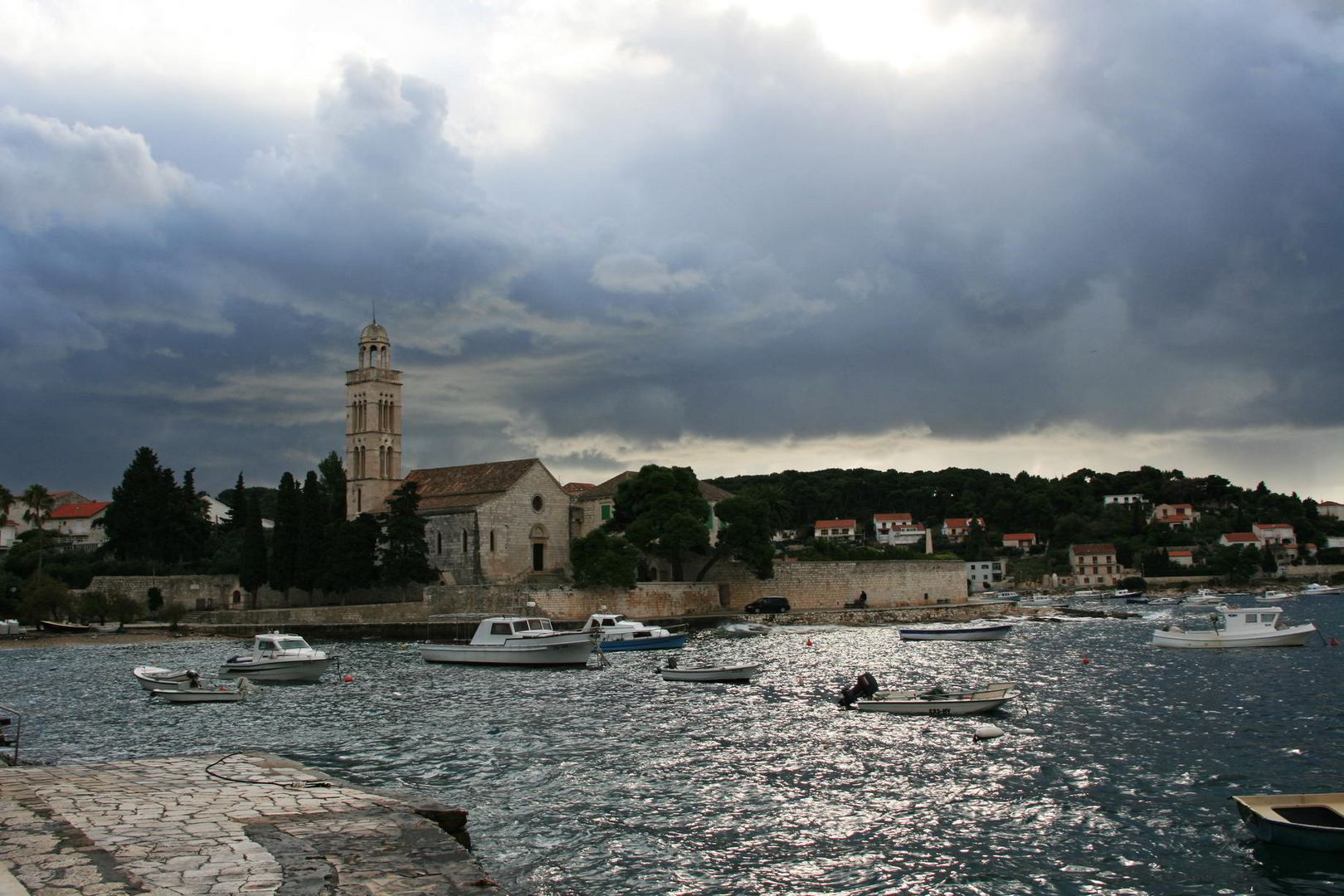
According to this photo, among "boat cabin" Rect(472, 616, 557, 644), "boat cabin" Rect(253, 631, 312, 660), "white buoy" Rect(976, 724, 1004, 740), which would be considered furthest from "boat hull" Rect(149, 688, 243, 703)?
"white buoy" Rect(976, 724, 1004, 740)

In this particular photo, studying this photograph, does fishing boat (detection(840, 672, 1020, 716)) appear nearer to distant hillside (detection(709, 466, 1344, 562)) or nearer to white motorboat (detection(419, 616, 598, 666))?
white motorboat (detection(419, 616, 598, 666))

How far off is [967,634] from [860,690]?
24502 millimetres

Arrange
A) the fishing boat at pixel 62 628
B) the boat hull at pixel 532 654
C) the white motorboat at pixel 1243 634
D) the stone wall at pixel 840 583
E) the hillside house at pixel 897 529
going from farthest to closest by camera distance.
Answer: the hillside house at pixel 897 529 → the stone wall at pixel 840 583 → the fishing boat at pixel 62 628 → the white motorboat at pixel 1243 634 → the boat hull at pixel 532 654

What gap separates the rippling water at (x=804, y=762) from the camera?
41.3ft

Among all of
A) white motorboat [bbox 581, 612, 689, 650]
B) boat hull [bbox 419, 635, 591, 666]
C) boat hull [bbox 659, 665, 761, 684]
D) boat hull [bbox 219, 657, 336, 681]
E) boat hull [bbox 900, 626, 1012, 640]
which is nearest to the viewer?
boat hull [bbox 659, 665, 761, 684]

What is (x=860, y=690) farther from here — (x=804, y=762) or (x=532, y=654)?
(x=532, y=654)

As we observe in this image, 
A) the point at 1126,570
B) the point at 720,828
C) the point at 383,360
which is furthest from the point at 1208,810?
the point at 1126,570

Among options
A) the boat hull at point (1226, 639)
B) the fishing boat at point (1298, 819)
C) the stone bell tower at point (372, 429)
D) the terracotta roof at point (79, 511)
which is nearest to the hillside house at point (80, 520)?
the terracotta roof at point (79, 511)

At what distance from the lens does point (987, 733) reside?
2112 cm

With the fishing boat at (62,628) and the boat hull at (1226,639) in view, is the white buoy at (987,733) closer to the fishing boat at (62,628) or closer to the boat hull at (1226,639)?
the boat hull at (1226,639)

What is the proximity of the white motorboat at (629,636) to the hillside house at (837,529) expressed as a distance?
323 feet

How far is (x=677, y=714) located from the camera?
80.7 feet

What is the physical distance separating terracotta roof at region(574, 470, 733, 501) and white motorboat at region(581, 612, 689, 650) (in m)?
19.1

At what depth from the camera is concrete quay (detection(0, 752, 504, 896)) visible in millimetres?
8328
